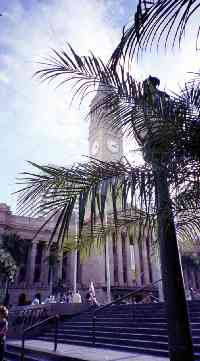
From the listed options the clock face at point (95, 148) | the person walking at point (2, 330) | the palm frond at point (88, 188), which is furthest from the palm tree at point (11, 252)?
the clock face at point (95, 148)

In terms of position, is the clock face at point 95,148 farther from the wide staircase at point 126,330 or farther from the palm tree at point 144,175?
the palm tree at point 144,175

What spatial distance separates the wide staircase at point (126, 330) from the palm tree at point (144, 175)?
12.4ft

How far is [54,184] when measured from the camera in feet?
10.1

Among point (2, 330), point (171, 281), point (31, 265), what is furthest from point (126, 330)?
point (31, 265)

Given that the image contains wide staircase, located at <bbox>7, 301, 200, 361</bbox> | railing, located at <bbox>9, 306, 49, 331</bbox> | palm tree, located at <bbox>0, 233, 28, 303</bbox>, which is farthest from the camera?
palm tree, located at <bbox>0, 233, 28, 303</bbox>

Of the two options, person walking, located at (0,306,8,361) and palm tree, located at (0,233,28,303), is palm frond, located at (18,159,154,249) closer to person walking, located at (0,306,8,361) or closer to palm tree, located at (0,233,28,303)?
person walking, located at (0,306,8,361)

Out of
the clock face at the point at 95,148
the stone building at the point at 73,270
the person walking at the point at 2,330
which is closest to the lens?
the person walking at the point at 2,330

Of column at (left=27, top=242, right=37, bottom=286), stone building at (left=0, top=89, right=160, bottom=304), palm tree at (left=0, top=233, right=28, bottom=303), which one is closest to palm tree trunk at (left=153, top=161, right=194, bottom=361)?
palm tree at (left=0, top=233, right=28, bottom=303)

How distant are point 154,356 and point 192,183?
5.58 m

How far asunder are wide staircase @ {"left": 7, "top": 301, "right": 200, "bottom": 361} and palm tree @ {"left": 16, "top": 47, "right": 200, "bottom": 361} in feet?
12.4

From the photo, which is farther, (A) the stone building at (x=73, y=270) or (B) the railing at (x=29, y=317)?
(A) the stone building at (x=73, y=270)

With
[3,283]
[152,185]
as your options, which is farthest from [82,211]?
[3,283]

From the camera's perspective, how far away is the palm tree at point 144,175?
2.71m

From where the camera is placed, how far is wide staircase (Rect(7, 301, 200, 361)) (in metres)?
7.49
